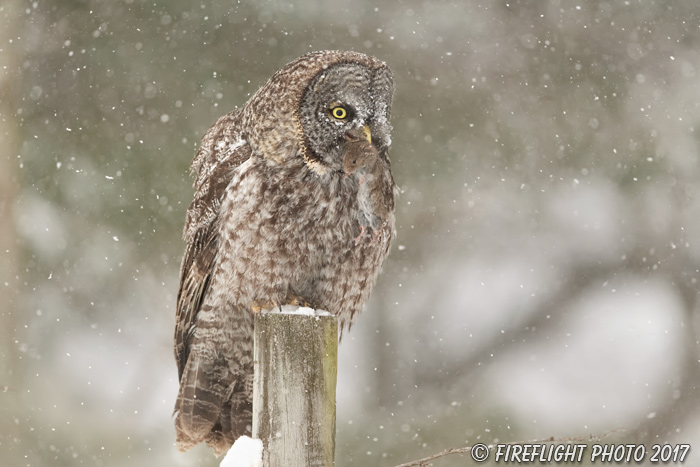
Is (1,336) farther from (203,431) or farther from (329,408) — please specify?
(329,408)

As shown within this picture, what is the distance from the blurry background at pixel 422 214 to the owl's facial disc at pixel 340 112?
3756 millimetres

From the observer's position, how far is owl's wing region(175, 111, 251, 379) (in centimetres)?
332

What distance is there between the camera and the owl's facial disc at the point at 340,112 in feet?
9.83

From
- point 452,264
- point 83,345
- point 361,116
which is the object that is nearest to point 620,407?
point 452,264

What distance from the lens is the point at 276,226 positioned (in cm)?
310

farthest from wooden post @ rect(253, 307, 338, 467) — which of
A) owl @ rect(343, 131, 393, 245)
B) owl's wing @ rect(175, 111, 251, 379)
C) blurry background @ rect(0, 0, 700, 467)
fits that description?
blurry background @ rect(0, 0, 700, 467)

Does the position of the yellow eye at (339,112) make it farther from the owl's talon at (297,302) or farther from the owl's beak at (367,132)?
the owl's talon at (297,302)

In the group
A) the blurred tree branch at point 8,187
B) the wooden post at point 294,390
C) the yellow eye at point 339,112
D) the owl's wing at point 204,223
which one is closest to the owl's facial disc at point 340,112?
the yellow eye at point 339,112

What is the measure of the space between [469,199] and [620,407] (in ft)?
7.34

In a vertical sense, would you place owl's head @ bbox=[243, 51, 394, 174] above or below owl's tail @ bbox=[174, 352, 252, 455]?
above

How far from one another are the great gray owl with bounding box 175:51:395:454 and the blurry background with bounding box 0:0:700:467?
3.52m

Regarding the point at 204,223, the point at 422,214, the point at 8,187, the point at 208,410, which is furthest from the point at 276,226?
the point at 8,187

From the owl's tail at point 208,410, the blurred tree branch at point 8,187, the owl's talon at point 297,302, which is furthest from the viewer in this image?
the blurred tree branch at point 8,187

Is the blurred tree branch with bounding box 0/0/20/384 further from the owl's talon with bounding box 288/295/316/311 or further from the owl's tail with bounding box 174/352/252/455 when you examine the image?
the owl's talon with bounding box 288/295/316/311
